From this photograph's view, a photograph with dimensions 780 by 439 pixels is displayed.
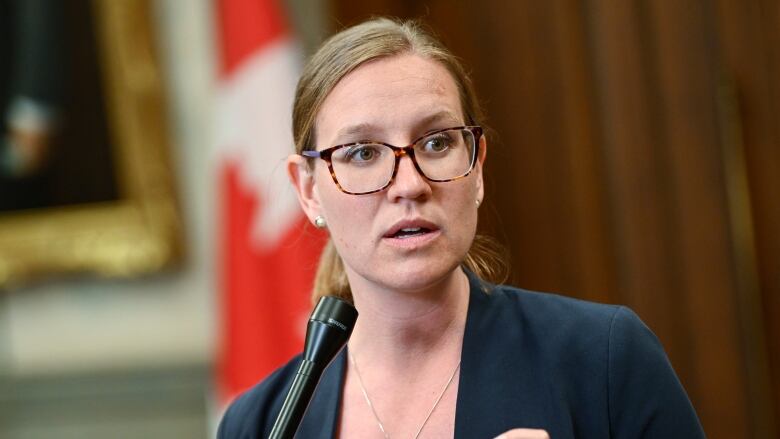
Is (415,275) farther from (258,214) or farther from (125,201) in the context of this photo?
(125,201)

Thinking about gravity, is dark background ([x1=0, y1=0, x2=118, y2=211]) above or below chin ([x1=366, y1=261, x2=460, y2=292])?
above

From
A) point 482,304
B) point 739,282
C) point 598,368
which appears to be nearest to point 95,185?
point 739,282

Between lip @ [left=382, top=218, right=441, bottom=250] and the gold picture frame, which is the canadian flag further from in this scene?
lip @ [left=382, top=218, right=441, bottom=250]

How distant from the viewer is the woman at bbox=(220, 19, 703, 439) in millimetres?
1616

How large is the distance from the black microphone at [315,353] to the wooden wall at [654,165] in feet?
7.12

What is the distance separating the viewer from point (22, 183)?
434 cm

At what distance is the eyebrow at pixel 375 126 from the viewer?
1.66 m

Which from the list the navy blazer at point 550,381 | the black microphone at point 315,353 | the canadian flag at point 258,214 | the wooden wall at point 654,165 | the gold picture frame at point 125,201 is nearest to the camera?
the black microphone at point 315,353

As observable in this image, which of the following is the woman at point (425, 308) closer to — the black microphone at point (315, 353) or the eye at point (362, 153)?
the eye at point (362, 153)

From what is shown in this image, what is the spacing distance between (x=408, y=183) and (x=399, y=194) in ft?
0.08

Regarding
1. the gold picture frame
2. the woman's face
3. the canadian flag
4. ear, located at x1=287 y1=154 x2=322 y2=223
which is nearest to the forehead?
the woman's face

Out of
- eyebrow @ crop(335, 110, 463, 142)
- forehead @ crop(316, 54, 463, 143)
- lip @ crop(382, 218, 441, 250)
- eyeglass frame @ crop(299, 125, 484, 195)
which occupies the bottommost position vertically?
lip @ crop(382, 218, 441, 250)

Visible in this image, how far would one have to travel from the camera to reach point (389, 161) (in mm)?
1645

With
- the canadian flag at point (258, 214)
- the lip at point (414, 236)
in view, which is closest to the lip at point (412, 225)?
the lip at point (414, 236)
